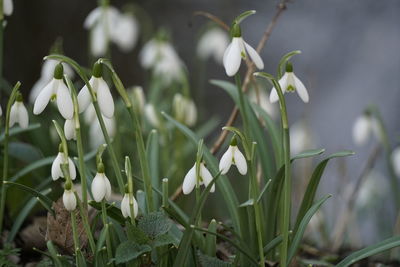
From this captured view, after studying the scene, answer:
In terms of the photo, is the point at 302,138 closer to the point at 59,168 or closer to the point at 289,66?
the point at 289,66

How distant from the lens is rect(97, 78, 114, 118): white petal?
4.92 feet

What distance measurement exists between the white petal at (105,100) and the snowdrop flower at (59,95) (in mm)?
63

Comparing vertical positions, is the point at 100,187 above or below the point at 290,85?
below

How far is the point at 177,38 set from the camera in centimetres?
819

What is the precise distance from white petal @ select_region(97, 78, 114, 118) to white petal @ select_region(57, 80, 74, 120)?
2.5 inches

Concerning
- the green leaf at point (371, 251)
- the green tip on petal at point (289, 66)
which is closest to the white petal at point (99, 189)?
the green tip on petal at point (289, 66)

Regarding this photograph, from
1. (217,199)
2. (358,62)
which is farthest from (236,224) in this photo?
(358,62)

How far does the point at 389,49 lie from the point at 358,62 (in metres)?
0.35

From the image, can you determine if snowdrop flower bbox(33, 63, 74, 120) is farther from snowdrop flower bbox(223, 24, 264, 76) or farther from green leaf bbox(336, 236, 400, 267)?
green leaf bbox(336, 236, 400, 267)

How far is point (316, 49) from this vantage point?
7.57 metres

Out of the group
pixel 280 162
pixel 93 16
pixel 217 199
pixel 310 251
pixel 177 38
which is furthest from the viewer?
pixel 177 38

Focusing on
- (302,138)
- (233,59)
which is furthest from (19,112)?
(302,138)

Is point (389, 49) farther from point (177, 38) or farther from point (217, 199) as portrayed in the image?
point (217, 199)

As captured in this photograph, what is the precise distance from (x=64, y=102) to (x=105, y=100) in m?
0.09
